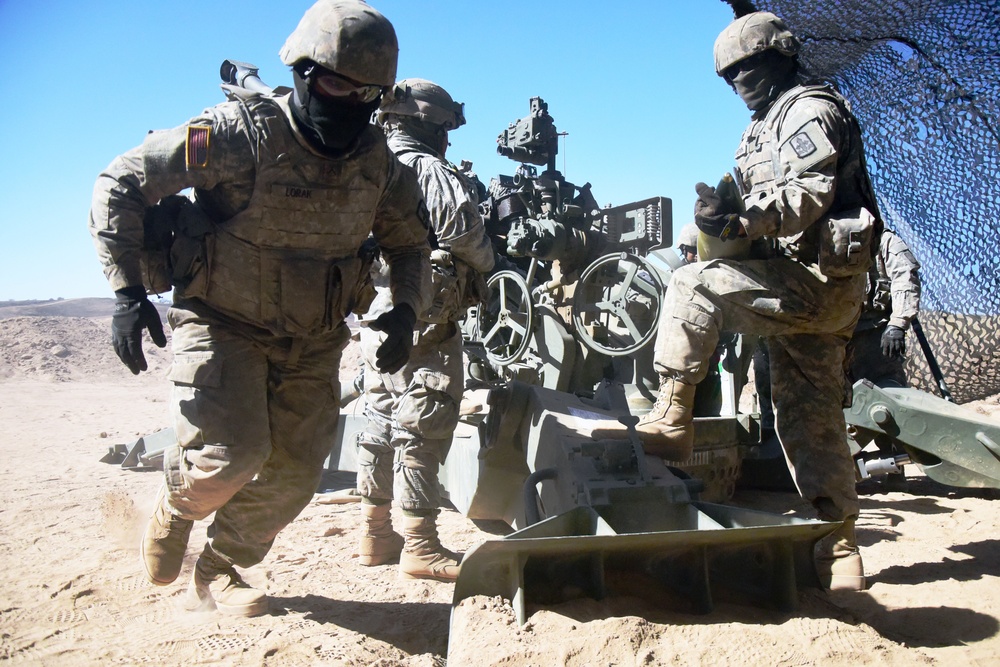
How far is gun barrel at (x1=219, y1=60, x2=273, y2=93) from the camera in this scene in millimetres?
3883

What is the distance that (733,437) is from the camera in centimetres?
489

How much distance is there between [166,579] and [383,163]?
5.56 feet

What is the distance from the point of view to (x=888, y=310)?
208 inches

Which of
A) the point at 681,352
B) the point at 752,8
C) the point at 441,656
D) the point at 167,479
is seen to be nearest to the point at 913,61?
the point at 752,8

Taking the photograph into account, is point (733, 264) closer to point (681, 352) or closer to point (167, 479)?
point (681, 352)

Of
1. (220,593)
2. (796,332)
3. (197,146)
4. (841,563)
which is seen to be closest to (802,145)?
(796,332)

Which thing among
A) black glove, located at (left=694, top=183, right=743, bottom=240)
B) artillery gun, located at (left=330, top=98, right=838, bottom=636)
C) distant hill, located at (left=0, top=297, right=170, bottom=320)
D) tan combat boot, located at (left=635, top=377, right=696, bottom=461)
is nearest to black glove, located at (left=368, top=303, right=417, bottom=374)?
artillery gun, located at (left=330, top=98, right=838, bottom=636)

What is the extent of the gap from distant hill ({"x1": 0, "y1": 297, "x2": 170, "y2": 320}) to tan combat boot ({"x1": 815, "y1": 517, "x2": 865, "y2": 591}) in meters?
22.7

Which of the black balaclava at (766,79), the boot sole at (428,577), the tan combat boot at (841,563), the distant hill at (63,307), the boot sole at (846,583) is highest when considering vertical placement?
the distant hill at (63,307)

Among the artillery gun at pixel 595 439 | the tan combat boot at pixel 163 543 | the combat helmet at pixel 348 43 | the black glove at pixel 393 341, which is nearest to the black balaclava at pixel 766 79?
the artillery gun at pixel 595 439

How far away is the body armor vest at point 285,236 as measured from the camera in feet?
8.82

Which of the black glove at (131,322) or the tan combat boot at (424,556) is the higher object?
the black glove at (131,322)

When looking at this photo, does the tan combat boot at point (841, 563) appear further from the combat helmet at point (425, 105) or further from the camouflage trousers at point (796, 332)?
the combat helmet at point (425, 105)

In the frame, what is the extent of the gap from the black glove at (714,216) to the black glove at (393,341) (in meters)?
1.14
